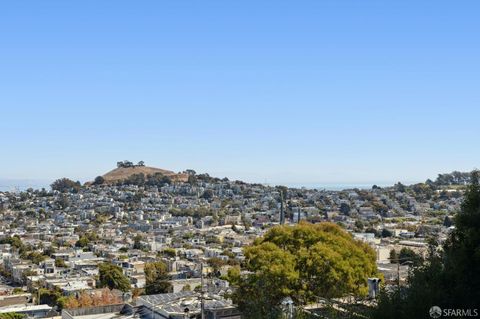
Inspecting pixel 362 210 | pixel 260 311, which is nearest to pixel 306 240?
pixel 260 311

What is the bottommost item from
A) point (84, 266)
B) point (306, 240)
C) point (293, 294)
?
point (84, 266)

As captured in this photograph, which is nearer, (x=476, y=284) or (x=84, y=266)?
(x=476, y=284)

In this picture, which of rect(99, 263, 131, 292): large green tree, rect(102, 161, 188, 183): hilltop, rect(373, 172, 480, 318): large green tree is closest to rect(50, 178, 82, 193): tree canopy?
rect(102, 161, 188, 183): hilltop

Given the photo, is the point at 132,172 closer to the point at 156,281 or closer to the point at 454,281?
the point at 156,281

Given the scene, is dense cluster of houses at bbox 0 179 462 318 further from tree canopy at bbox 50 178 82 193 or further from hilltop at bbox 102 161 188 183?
hilltop at bbox 102 161 188 183

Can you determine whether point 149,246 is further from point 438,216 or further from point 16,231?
point 438,216

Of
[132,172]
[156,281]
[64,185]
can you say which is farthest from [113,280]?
[132,172]
